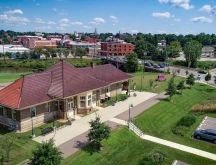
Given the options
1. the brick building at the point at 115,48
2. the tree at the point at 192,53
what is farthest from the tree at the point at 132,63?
the brick building at the point at 115,48

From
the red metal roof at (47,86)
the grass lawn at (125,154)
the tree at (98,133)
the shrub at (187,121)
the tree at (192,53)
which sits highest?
the tree at (192,53)

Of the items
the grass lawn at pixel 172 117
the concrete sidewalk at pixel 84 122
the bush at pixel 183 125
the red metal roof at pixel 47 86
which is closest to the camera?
the concrete sidewalk at pixel 84 122

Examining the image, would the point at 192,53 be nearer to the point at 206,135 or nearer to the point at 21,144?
the point at 206,135

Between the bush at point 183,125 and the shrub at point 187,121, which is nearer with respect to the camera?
the bush at point 183,125

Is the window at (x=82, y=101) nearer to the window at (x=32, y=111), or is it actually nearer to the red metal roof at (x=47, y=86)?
the red metal roof at (x=47, y=86)

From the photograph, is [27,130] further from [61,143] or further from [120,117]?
[120,117]

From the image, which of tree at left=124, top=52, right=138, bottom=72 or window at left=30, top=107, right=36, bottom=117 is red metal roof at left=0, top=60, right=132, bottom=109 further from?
tree at left=124, top=52, right=138, bottom=72
